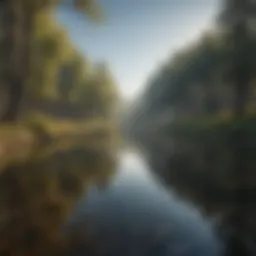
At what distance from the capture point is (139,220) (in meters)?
1.96

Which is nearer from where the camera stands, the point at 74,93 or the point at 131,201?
the point at 131,201

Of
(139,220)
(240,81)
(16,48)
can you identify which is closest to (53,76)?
(16,48)

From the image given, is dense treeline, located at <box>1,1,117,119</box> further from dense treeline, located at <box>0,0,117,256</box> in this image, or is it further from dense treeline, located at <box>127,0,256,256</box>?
dense treeline, located at <box>127,0,256,256</box>

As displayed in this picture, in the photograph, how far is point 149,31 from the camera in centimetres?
203

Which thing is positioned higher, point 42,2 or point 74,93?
point 42,2

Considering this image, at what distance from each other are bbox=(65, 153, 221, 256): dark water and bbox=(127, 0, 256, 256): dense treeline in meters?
0.09

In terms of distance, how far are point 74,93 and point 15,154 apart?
46cm

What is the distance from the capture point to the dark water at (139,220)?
6.25 feet

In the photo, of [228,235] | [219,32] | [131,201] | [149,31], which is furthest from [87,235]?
[219,32]

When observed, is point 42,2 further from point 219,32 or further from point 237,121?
point 237,121

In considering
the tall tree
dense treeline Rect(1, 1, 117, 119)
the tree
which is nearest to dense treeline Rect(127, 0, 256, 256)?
the tall tree

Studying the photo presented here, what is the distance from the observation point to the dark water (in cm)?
190

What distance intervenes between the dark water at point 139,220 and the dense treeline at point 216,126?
85mm

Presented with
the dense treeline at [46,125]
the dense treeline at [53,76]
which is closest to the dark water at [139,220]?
the dense treeline at [46,125]
